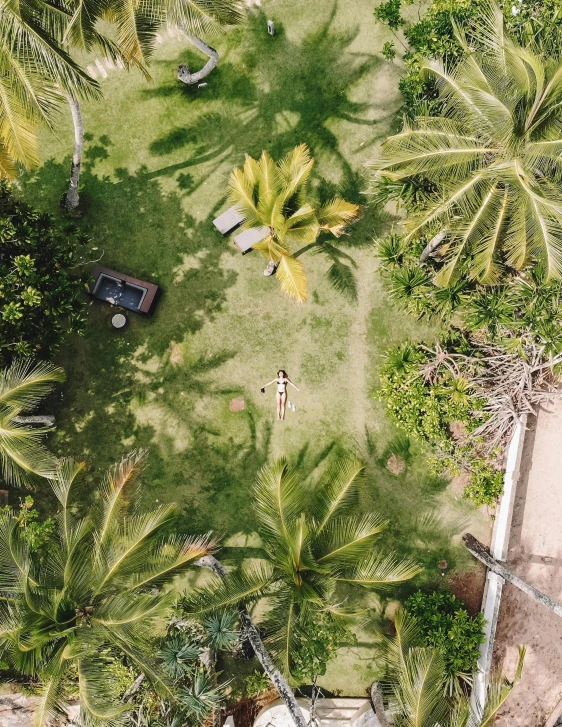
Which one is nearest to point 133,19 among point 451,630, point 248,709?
point 451,630

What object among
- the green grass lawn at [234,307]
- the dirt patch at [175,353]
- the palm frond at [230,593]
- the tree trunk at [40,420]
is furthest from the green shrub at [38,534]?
the dirt patch at [175,353]

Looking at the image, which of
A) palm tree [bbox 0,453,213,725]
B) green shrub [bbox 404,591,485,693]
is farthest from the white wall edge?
palm tree [bbox 0,453,213,725]

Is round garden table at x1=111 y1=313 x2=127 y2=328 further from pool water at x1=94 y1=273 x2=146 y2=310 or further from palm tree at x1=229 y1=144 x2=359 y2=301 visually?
palm tree at x1=229 y1=144 x2=359 y2=301

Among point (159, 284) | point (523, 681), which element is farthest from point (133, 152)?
point (523, 681)

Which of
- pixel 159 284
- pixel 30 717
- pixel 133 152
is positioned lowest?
pixel 30 717

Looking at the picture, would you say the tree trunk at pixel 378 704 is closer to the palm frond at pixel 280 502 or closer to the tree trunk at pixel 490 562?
the tree trunk at pixel 490 562

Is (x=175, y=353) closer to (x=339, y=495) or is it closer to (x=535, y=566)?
(x=339, y=495)

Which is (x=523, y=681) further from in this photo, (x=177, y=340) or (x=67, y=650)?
(x=177, y=340)
